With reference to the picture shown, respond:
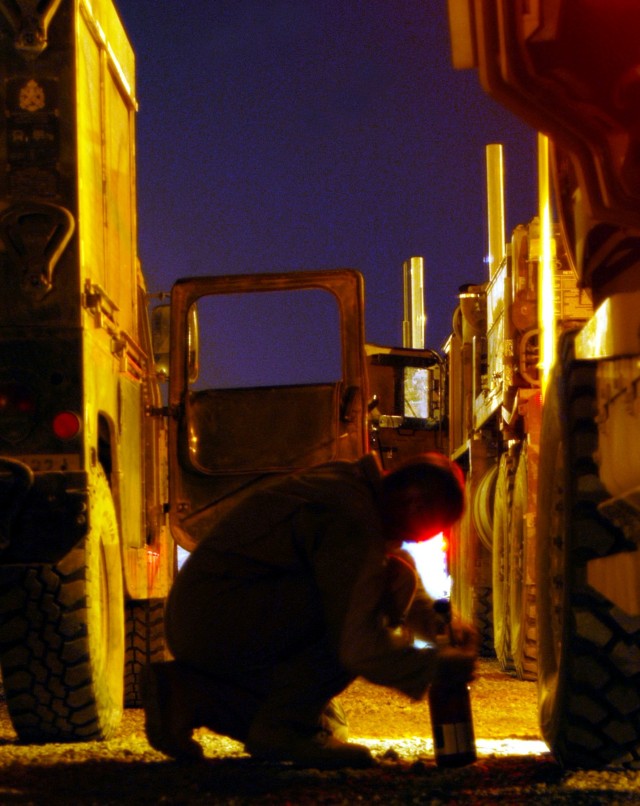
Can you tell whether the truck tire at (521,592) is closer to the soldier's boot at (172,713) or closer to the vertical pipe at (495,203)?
the vertical pipe at (495,203)

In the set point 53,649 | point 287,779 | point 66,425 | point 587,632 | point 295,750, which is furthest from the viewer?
point 66,425

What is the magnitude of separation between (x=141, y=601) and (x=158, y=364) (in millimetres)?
1619

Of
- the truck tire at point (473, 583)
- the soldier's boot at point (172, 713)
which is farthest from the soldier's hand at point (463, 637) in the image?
the truck tire at point (473, 583)

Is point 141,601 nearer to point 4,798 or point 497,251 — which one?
point 4,798

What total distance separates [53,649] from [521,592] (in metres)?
4.67

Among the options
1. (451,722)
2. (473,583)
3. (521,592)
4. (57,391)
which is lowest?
(473,583)

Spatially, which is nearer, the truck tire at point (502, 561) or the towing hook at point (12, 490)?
the towing hook at point (12, 490)

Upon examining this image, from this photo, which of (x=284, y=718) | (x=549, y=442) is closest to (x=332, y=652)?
(x=284, y=718)

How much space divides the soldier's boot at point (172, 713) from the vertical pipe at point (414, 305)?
15.1 metres

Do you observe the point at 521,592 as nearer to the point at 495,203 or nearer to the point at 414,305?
the point at 495,203

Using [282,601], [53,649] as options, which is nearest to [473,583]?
[53,649]

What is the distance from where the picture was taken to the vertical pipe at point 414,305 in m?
19.6

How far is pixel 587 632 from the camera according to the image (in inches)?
154

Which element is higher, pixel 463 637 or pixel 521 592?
pixel 463 637
